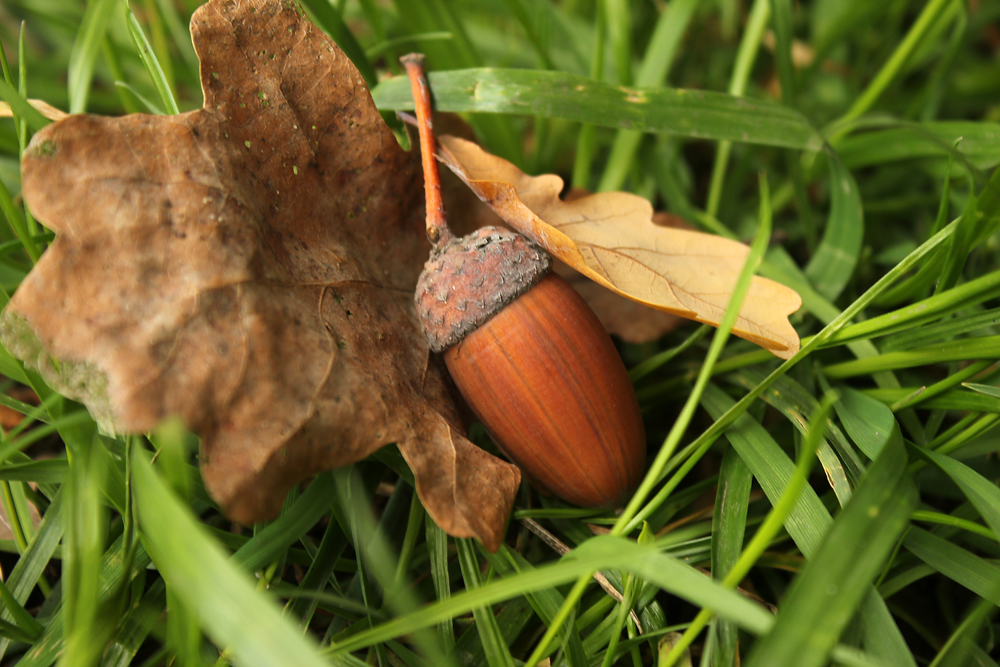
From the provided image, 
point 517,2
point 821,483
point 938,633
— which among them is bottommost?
point 938,633

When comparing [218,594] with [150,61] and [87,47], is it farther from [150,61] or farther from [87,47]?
[87,47]

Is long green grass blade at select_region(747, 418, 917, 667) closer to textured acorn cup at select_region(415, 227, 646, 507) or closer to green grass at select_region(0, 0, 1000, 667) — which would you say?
green grass at select_region(0, 0, 1000, 667)

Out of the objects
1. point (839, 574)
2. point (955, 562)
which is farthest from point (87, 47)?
point (955, 562)

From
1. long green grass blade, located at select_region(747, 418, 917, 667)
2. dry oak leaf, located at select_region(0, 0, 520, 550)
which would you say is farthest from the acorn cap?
long green grass blade, located at select_region(747, 418, 917, 667)

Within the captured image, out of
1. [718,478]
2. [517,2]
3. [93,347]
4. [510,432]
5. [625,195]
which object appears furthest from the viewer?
[517,2]

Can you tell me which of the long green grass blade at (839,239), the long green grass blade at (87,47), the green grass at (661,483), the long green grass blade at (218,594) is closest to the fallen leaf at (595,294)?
the green grass at (661,483)

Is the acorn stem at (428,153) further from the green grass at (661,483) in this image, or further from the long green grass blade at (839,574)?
the long green grass blade at (839,574)

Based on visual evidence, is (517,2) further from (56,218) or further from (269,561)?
(269,561)

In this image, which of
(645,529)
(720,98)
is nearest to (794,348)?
(645,529)
